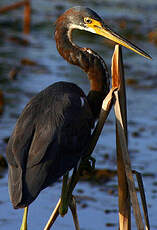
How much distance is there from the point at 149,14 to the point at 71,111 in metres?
10.8

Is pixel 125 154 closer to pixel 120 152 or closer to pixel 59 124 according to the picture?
pixel 120 152

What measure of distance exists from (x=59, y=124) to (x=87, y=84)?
5.26 m

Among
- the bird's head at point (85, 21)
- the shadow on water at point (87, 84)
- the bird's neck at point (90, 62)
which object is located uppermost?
the bird's head at point (85, 21)

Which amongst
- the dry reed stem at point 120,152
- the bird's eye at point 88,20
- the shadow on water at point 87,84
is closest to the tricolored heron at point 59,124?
the bird's eye at point 88,20

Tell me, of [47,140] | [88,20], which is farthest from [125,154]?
[88,20]

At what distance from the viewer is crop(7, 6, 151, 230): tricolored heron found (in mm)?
4277

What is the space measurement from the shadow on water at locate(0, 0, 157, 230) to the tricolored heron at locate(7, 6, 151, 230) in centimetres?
130

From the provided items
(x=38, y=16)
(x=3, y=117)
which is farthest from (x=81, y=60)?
(x=38, y=16)

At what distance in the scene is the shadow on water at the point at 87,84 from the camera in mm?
5977

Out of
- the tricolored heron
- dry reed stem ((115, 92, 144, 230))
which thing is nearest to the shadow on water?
the tricolored heron

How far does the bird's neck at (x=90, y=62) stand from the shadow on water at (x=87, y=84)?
4.27 feet

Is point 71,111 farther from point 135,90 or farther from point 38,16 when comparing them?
point 38,16

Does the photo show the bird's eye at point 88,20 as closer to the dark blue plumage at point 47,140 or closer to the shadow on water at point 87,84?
the dark blue plumage at point 47,140

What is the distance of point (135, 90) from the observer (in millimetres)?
9812
